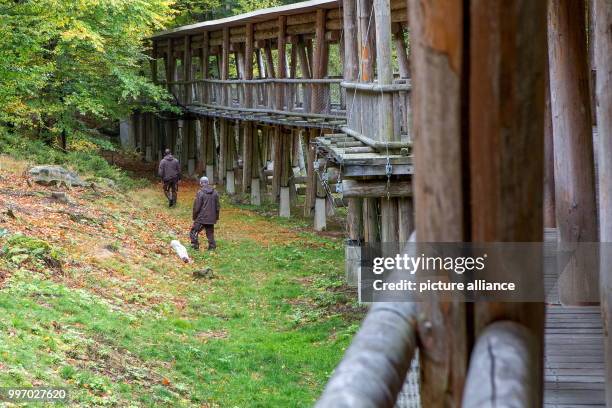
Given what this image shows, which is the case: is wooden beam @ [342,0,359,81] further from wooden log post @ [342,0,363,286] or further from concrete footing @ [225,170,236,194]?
concrete footing @ [225,170,236,194]

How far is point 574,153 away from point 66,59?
75.5ft

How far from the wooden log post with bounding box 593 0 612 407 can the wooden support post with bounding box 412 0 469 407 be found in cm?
246

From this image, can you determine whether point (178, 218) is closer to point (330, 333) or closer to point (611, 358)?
point (330, 333)

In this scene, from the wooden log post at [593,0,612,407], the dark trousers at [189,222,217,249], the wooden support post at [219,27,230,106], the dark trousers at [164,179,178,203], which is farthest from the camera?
the wooden support post at [219,27,230,106]

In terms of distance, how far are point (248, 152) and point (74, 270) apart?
56.9ft

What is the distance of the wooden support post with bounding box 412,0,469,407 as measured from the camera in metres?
2.27

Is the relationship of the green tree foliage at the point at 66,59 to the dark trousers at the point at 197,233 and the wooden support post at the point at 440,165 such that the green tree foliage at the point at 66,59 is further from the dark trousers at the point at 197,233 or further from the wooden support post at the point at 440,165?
the wooden support post at the point at 440,165

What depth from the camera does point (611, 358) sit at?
4.61 metres

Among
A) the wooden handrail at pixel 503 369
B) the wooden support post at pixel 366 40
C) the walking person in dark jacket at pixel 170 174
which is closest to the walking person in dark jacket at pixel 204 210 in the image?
the wooden support post at pixel 366 40

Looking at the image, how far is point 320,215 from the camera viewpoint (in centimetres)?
2519

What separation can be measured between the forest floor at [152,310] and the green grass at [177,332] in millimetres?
24

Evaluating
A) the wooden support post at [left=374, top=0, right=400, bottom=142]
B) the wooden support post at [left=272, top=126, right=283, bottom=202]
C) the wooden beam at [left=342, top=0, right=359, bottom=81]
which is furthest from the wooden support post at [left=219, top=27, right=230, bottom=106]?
the wooden support post at [left=374, top=0, right=400, bottom=142]

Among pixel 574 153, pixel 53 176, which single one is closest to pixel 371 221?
pixel 574 153

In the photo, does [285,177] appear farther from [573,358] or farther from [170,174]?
[573,358]
